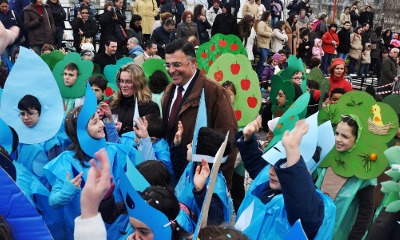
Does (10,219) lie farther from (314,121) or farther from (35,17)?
(35,17)

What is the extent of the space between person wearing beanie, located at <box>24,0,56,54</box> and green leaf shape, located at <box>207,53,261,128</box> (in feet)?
19.1

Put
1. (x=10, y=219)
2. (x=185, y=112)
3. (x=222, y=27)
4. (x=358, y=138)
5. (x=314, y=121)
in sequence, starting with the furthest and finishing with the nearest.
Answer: (x=222, y=27), (x=185, y=112), (x=358, y=138), (x=314, y=121), (x=10, y=219)

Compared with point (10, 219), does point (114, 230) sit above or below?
below

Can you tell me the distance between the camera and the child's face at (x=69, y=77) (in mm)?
6348

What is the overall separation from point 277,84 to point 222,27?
6.94m

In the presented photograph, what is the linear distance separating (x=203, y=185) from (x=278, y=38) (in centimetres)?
1213

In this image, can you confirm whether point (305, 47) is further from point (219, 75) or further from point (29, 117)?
point (29, 117)

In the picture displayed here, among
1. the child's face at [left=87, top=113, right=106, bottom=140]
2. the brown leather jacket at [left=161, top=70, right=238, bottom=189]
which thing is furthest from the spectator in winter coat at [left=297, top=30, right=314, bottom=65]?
the child's face at [left=87, top=113, right=106, bottom=140]

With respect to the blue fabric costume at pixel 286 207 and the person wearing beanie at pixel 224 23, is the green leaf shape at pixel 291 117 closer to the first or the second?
the blue fabric costume at pixel 286 207

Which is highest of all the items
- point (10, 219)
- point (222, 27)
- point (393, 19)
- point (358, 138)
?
point (10, 219)

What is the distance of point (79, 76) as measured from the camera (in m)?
6.40

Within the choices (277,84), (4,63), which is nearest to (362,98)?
(277,84)

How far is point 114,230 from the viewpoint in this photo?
3639mm

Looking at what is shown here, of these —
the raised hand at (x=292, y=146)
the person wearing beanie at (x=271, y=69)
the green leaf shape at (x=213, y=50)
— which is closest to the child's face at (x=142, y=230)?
the raised hand at (x=292, y=146)
